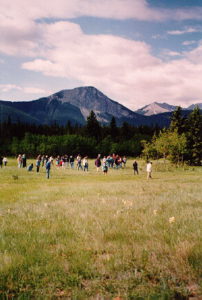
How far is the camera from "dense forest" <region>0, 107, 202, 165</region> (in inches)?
2019

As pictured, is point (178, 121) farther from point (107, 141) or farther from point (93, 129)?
point (93, 129)

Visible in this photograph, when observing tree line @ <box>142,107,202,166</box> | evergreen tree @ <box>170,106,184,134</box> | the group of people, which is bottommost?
the group of people

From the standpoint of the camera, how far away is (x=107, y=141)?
367 ft

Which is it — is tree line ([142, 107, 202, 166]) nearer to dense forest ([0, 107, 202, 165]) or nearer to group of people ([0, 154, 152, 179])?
dense forest ([0, 107, 202, 165])

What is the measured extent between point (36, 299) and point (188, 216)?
507 cm

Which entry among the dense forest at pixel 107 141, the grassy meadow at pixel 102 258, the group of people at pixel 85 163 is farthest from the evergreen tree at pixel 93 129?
the grassy meadow at pixel 102 258

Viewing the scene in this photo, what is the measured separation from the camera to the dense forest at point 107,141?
51.3 meters

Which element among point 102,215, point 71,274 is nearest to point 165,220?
point 102,215

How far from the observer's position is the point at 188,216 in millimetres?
7164

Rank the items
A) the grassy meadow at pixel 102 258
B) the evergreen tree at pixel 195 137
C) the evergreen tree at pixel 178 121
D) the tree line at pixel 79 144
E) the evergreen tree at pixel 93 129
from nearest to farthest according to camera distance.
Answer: the grassy meadow at pixel 102 258 → the evergreen tree at pixel 195 137 → the evergreen tree at pixel 178 121 → the tree line at pixel 79 144 → the evergreen tree at pixel 93 129

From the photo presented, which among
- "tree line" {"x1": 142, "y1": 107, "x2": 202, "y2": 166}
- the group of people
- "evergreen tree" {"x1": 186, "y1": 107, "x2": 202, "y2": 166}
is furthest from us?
"evergreen tree" {"x1": 186, "y1": 107, "x2": 202, "y2": 166}

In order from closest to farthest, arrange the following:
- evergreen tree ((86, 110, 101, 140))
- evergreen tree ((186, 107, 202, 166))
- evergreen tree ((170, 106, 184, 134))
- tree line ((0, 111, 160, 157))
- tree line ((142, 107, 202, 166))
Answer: tree line ((142, 107, 202, 166))
evergreen tree ((186, 107, 202, 166))
evergreen tree ((170, 106, 184, 134))
tree line ((0, 111, 160, 157))
evergreen tree ((86, 110, 101, 140))

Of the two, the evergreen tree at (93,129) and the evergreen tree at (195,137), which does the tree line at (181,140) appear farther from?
the evergreen tree at (93,129)

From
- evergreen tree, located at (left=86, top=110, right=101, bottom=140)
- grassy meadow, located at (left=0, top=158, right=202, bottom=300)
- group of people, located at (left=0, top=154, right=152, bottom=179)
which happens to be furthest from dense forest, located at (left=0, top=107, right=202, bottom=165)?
grassy meadow, located at (left=0, top=158, right=202, bottom=300)
